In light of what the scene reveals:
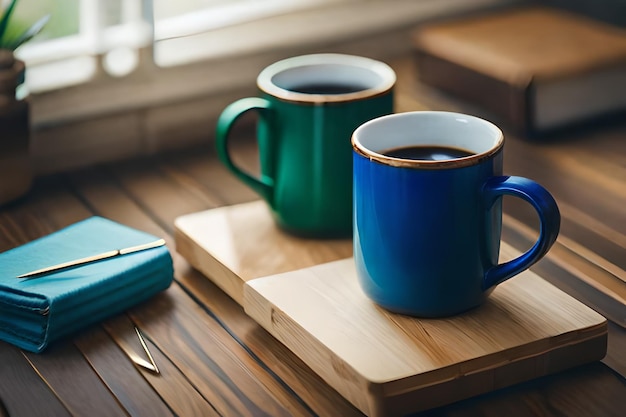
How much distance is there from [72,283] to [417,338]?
10.2 inches

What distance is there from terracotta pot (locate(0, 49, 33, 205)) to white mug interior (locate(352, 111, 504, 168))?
0.36 metres

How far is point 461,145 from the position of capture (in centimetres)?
75

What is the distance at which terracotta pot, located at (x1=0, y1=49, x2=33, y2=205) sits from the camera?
93cm

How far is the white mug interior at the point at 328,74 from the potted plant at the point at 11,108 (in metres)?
0.23

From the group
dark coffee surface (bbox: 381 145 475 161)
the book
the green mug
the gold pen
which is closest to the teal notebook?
the gold pen

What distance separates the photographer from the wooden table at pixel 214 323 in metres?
0.69

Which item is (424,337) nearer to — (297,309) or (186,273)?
(297,309)

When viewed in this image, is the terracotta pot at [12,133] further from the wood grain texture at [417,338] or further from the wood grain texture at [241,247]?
the wood grain texture at [417,338]

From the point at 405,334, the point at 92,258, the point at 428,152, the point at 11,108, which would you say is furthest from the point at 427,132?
the point at 11,108

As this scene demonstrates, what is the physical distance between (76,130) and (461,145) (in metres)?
0.48

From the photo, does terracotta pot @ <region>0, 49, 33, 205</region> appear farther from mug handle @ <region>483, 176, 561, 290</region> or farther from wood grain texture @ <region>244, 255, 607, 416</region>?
mug handle @ <region>483, 176, 561, 290</region>

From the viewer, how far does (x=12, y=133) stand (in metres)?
0.94

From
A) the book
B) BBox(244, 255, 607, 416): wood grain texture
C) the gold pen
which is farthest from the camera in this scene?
the book

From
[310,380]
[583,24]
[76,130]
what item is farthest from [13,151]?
[583,24]
